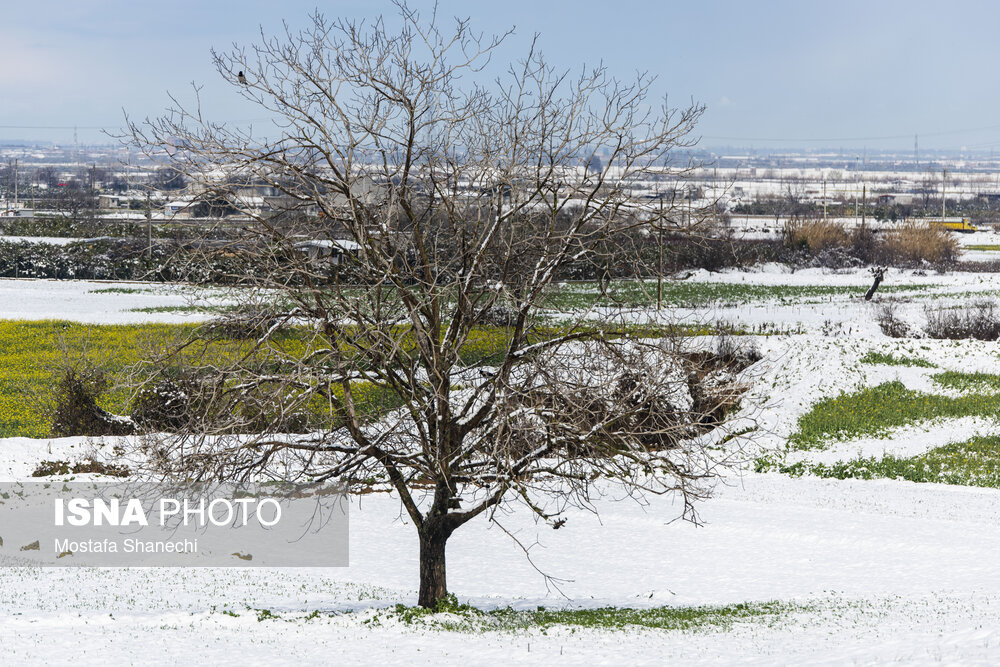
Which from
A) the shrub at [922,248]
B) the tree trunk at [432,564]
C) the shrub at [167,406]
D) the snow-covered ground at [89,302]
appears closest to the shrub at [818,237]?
the shrub at [922,248]

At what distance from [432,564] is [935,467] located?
49.7 ft

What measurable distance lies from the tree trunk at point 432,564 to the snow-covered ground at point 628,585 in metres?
0.75

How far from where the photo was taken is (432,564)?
12.4 metres

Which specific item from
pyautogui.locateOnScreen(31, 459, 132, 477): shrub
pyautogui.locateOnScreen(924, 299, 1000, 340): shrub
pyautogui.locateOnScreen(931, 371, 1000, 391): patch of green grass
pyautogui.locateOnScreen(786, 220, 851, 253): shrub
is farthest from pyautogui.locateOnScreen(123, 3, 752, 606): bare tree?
pyautogui.locateOnScreen(786, 220, 851, 253): shrub

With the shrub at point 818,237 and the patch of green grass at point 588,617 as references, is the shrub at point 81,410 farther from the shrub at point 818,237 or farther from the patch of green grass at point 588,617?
the shrub at point 818,237

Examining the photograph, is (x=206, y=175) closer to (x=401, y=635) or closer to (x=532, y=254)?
(x=532, y=254)

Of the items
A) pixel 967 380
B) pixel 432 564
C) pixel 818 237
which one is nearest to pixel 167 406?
pixel 432 564

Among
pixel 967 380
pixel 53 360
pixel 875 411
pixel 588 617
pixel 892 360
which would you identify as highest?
pixel 53 360

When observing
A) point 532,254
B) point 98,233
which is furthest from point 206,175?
point 98,233

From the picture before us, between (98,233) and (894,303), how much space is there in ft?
158

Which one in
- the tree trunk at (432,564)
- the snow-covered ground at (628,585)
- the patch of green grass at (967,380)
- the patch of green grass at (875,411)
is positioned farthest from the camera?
the patch of green grass at (967,380)

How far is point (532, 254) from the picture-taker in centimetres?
1285

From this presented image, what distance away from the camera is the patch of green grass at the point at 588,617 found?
38.5 ft

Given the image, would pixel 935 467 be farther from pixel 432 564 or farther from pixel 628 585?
pixel 432 564
